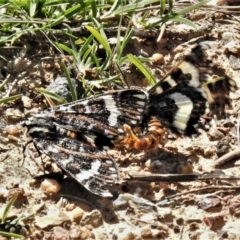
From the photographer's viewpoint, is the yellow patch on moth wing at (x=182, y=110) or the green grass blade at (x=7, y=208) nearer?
the green grass blade at (x=7, y=208)

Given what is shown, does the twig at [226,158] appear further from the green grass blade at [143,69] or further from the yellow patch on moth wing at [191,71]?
the green grass blade at [143,69]

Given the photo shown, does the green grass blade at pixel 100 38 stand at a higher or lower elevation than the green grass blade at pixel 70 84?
higher

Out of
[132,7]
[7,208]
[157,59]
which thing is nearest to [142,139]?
[157,59]

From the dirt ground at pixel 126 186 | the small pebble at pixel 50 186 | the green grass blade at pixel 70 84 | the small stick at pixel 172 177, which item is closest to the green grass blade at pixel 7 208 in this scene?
the dirt ground at pixel 126 186

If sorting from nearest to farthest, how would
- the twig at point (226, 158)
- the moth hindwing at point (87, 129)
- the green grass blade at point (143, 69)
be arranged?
the moth hindwing at point (87, 129), the twig at point (226, 158), the green grass blade at point (143, 69)

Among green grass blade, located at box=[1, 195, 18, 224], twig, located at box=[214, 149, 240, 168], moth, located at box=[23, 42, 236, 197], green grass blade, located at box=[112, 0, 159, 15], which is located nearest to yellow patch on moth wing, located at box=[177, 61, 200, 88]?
moth, located at box=[23, 42, 236, 197]

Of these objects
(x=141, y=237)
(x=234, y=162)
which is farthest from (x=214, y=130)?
(x=141, y=237)

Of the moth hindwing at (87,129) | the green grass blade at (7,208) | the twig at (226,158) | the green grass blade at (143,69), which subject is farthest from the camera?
the green grass blade at (143,69)

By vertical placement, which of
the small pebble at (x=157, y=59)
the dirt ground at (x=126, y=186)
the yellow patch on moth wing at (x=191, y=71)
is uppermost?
the yellow patch on moth wing at (x=191, y=71)

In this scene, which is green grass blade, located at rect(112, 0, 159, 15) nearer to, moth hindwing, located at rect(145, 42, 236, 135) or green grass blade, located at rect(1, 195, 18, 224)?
moth hindwing, located at rect(145, 42, 236, 135)
